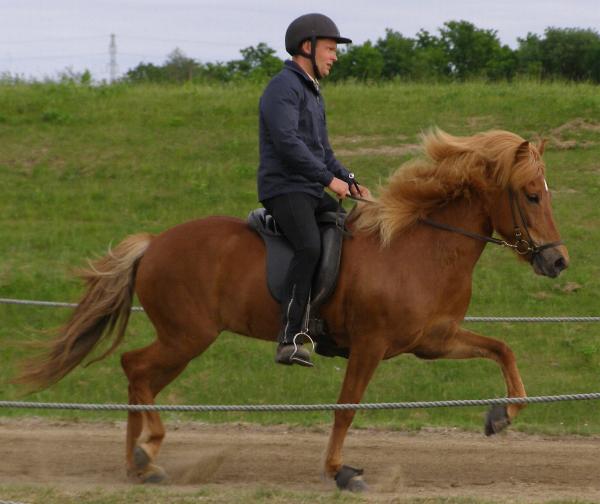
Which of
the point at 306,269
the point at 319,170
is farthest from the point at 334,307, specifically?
the point at 319,170

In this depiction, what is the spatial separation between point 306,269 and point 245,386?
161 inches

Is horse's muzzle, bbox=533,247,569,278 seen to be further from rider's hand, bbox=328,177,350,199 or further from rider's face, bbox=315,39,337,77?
rider's face, bbox=315,39,337,77

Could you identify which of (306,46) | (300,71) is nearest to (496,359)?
(300,71)

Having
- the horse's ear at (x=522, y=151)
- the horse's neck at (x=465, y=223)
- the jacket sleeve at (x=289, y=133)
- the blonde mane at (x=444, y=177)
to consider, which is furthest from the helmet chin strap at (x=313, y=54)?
the horse's ear at (x=522, y=151)

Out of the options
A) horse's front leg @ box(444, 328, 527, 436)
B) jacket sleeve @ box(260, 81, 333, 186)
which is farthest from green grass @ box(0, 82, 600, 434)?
jacket sleeve @ box(260, 81, 333, 186)

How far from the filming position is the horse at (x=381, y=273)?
7.19 metres

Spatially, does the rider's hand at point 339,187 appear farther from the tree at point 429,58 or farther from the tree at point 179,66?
the tree at point 179,66

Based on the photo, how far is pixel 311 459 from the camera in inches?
321

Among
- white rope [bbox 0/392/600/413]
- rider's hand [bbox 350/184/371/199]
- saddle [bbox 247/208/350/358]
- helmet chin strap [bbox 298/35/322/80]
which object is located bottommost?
white rope [bbox 0/392/600/413]

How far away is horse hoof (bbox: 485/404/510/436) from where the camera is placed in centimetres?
743

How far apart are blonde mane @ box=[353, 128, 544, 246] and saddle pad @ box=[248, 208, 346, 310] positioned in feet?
0.61

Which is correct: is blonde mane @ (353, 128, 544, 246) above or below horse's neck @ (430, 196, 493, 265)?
above

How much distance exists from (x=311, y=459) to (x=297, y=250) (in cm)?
176

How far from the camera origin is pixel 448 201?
7.50m
